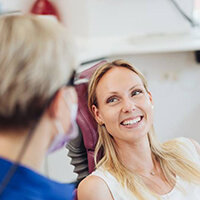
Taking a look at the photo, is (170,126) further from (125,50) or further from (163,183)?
(163,183)

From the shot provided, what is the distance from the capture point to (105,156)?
1.48m

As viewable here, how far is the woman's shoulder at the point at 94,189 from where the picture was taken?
1.29 metres

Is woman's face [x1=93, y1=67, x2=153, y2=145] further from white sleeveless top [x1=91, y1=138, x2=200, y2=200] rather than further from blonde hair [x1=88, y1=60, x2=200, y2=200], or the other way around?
white sleeveless top [x1=91, y1=138, x2=200, y2=200]

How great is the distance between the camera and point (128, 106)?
140 cm

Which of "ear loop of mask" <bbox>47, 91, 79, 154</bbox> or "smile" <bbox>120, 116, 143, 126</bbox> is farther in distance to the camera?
"smile" <bbox>120, 116, 143, 126</bbox>

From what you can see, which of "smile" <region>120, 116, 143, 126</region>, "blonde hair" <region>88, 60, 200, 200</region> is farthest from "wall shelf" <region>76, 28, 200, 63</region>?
"smile" <region>120, 116, 143, 126</region>

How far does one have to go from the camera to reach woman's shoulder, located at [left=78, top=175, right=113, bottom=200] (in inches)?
50.9

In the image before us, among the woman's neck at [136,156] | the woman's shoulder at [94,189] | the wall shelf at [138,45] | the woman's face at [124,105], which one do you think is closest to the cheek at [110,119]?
the woman's face at [124,105]

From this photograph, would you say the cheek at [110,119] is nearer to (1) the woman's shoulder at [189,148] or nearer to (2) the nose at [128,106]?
(2) the nose at [128,106]

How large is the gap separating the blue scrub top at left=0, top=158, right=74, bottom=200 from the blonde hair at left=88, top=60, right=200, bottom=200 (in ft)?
2.03

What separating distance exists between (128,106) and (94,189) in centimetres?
34

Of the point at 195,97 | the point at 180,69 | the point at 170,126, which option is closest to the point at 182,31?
the point at 180,69

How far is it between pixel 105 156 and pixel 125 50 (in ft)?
4.48

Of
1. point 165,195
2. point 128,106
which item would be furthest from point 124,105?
point 165,195
